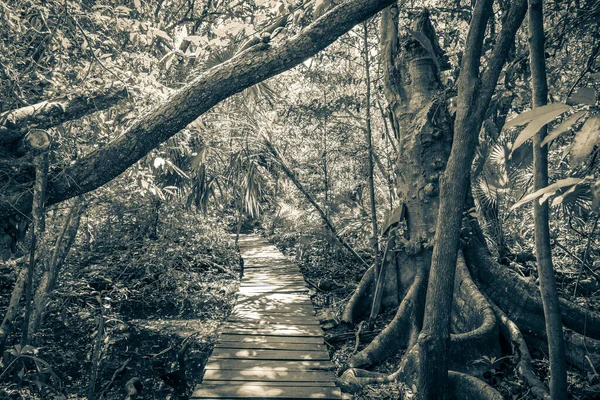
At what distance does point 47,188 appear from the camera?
11.7 feet

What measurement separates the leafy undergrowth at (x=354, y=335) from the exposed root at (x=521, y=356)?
0.10 meters

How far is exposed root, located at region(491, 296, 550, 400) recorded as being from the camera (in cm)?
345

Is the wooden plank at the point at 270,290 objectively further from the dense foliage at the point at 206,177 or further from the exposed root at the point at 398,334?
the exposed root at the point at 398,334

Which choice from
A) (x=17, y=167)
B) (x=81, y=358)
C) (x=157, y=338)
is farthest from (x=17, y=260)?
(x=17, y=167)

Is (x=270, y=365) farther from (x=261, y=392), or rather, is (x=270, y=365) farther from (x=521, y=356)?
(x=521, y=356)

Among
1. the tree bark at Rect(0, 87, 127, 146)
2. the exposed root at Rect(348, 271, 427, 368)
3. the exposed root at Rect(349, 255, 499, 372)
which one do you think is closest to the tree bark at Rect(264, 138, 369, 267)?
the exposed root at Rect(349, 255, 499, 372)

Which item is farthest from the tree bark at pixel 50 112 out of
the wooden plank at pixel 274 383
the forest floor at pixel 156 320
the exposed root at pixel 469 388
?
the exposed root at pixel 469 388

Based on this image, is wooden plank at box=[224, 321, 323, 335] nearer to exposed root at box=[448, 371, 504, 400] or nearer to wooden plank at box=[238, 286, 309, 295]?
wooden plank at box=[238, 286, 309, 295]

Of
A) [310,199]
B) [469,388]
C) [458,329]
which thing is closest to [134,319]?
[310,199]

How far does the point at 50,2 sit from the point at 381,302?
4.74m

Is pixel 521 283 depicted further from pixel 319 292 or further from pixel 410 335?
pixel 319 292

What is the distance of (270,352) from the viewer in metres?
4.30

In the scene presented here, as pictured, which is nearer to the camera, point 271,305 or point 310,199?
point 271,305

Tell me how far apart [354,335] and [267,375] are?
6.26ft
